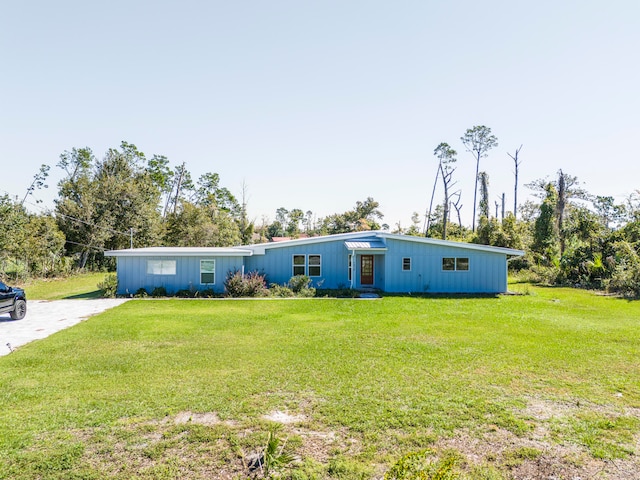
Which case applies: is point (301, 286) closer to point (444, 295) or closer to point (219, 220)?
point (444, 295)

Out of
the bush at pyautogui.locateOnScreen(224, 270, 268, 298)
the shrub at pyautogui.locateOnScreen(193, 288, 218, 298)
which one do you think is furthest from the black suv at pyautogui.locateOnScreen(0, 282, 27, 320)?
the bush at pyautogui.locateOnScreen(224, 270, 268, 298)

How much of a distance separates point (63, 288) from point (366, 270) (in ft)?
53.2

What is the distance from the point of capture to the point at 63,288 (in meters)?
20.6

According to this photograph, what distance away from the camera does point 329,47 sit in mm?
14859

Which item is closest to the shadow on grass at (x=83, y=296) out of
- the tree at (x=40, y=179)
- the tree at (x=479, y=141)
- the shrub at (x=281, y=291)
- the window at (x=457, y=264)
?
the shrub at (x=281, y=291)

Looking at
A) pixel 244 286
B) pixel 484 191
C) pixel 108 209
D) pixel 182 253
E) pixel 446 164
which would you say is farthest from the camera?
pixel 484 191

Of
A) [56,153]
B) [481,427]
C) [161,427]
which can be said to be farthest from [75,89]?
[56,153]

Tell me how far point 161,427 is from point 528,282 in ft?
79.8

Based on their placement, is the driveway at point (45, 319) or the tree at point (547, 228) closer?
the driveway at point (45, 319)

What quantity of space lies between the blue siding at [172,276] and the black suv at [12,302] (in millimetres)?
5704

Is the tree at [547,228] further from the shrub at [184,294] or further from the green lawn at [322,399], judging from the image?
the shrub at [184,294]

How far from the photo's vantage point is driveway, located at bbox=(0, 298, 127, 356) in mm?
8859

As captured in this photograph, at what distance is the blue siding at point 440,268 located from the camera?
734 inches

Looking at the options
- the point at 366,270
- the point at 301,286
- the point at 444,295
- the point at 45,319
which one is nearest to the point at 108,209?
the point at 301,286
